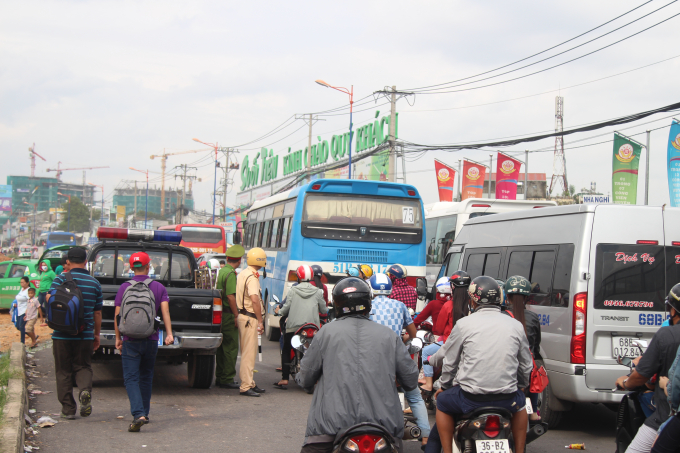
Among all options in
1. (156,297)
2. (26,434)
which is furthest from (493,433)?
(26,434)

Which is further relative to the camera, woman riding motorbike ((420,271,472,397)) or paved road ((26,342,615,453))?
woman riding motorbike ((420,271,472,397))

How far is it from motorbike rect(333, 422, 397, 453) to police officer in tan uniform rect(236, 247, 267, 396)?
5.43 meters

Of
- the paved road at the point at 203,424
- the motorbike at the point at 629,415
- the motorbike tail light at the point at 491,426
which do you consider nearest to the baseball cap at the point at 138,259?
the paved road at the point at 203,424

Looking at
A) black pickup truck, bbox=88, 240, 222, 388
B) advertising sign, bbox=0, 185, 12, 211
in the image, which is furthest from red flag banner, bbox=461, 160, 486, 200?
advertising sign, bbox=0, 185, 12, 211

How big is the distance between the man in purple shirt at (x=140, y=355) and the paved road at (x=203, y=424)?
259mm

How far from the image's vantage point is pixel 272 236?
52.0ft

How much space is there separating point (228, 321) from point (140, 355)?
247 centimetres

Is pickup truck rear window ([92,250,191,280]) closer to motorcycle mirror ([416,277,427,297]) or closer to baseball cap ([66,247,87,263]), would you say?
baseball cap ([66,247,87,263])

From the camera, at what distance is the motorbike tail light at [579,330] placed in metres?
6.88

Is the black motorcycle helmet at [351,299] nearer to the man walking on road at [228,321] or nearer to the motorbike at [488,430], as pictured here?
the motorbike at [488,430]

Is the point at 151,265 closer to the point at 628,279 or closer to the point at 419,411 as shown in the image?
the point at 419,411

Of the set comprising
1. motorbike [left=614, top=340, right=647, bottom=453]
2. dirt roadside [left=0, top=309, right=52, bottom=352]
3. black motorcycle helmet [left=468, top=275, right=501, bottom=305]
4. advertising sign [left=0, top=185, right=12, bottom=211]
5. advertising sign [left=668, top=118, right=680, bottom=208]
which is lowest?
dirt roadside [left=0, top=309, right=52, bottom=352]

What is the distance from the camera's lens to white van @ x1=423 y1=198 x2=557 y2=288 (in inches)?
680

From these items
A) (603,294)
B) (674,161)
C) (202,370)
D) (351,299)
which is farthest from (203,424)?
(674,161)
